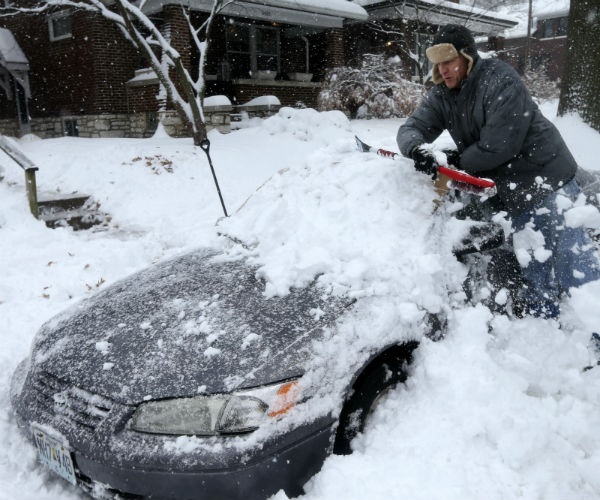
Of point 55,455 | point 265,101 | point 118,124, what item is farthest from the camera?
point 265,101

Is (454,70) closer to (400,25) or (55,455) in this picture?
(55,455)

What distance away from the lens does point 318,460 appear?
2.14 meters

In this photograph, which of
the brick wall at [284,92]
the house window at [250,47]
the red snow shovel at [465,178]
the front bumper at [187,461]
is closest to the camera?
the front bumper at [187,461]

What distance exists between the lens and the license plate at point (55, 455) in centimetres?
222

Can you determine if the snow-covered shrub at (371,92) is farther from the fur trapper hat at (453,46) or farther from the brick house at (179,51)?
the fur trapper hat at (453,46)

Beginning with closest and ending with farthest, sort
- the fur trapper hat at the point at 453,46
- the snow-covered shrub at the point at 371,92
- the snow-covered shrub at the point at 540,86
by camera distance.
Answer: the fur trapper hat at the point at 453,46 → the snow-covered shrub at the point at 371,92 → the snow-covered shrub at the point at 540,86

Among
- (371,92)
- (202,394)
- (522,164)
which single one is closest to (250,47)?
(371,92)

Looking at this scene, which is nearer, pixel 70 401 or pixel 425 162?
pixel 70 401

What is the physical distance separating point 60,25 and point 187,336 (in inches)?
622

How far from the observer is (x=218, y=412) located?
2.07 m

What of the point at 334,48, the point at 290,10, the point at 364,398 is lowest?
the point at 364,398

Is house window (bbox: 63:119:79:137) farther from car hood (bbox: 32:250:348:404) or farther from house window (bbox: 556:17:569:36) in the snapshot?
house window (bbox: 556:17:569:36)

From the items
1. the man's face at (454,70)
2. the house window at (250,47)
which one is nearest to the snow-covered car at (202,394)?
the man's face at (454,70)

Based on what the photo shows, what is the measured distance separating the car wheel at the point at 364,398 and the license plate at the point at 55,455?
113cm
